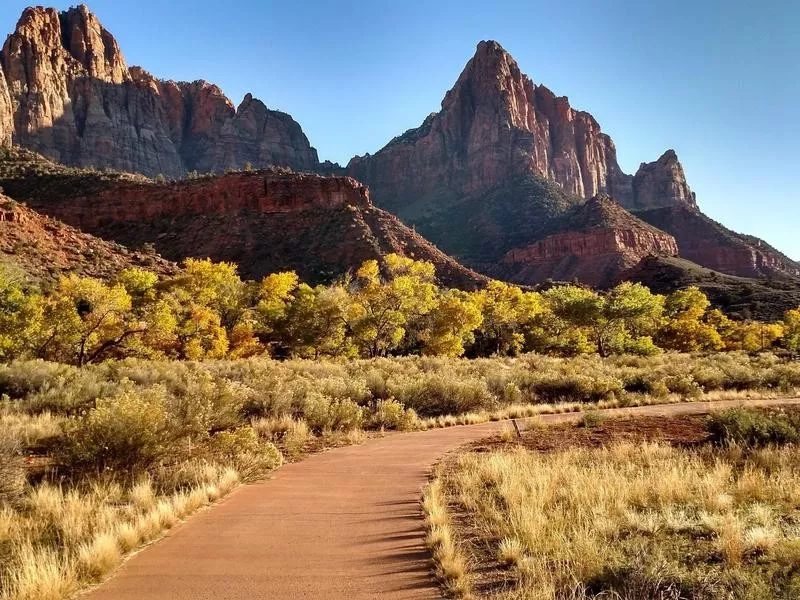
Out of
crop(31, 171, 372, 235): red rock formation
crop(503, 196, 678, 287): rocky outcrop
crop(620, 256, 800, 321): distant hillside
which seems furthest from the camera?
crop(503, 196, 678, 287): rocky outcrop

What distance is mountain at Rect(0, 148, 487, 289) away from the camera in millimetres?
67688

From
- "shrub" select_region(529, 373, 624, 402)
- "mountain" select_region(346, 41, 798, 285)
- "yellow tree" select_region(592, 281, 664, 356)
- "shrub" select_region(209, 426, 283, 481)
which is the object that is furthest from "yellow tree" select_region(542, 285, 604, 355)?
"mountain" select_region(346, 41, 798, 285)

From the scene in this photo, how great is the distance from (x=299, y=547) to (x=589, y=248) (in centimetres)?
11850

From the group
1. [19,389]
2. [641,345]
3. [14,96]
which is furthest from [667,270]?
[14,96]

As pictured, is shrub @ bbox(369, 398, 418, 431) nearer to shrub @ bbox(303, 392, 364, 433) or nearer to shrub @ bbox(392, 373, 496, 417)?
shrub @ bbox(303, 392, 364, 433)

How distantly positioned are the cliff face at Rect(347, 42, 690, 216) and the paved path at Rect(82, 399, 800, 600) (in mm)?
154312

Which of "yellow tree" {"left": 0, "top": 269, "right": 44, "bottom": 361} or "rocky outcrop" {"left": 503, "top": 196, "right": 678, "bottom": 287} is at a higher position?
"rocky outcrop" {"left": 503, "top": 196, "right": 678, "bottom": 287}

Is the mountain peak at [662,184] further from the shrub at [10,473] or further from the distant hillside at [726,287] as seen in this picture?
the shrub at [10,473]

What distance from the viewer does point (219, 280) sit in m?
38.9

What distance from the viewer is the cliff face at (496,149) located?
529 feet

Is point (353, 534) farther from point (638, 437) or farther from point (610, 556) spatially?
point (638, 437)

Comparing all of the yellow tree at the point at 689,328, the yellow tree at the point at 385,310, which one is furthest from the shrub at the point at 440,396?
the yellow tree at the point at 689,328

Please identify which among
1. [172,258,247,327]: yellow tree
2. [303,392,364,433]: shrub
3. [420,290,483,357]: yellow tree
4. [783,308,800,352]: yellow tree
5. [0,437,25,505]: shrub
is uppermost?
[172,258,247,327]: yellow tree

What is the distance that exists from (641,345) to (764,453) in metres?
33.1
